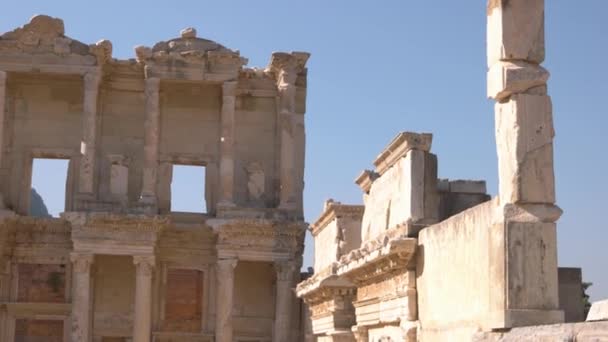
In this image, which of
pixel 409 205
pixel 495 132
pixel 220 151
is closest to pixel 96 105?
pixel 220 151

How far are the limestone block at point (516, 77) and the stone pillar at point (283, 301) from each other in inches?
692

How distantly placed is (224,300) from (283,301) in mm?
1443

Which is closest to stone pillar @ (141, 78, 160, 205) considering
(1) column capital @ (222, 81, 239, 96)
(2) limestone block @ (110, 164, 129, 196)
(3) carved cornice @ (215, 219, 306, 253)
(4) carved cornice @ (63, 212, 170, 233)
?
(2) limestone block @ (110, 164, 129, 196)

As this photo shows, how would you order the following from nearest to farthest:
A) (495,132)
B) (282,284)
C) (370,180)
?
(495,132)
(370,180)
(282,284)

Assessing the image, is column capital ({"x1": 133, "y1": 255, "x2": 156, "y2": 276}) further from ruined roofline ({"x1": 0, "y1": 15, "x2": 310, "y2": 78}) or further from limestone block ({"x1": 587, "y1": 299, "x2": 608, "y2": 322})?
limestone block ({"x1": 587, "y1": 299, "x2": 608, "y2": 322})

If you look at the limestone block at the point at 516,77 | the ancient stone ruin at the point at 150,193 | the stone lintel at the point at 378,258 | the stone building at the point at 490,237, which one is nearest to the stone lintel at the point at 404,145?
the stone building at the point at 490,237

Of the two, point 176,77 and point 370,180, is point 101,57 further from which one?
point 370,180

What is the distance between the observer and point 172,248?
26.8m

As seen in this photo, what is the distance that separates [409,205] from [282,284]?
14.6 metres

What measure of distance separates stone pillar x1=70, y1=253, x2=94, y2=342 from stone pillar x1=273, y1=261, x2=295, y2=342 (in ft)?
15.0

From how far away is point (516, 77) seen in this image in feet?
26.3

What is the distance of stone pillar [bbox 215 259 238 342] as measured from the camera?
24.9 m

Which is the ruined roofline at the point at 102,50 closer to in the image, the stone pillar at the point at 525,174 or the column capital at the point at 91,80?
the column capital at the point at 91,80

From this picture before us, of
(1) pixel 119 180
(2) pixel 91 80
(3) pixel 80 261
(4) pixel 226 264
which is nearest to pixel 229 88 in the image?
(2) pixel 91 80
